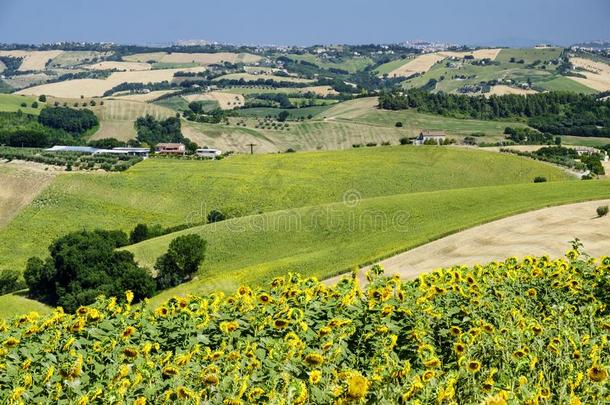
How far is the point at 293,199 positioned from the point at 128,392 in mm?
89058

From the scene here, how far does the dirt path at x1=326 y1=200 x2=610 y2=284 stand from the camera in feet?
159

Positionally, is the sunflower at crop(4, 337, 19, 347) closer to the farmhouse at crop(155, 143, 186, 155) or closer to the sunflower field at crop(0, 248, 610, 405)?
the sunflower field at crop(0, 248, 610, 405)

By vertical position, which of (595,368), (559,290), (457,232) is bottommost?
(457,232)

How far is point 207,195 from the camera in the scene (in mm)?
104062

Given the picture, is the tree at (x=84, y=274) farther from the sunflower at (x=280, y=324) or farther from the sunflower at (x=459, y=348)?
the sunflower at (x=459, y=348)

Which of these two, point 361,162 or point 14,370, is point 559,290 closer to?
point 14,370

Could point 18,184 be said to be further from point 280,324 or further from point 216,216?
point 280,324

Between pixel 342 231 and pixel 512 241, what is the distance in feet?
67.8

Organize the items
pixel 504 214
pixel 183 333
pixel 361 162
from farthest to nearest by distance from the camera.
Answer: pixel 361 162 < pixel 504 214 < pixel 183 333

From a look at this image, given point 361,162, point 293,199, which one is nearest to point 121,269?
point 293,199

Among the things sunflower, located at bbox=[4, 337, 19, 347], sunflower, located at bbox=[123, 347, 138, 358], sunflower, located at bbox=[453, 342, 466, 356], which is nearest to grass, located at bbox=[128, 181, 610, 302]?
sunflower, located at bbox=[4, 337, 19, 347]

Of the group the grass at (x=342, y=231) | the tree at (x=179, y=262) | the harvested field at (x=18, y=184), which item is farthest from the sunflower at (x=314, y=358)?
the harvested field at (x=18, y=184)

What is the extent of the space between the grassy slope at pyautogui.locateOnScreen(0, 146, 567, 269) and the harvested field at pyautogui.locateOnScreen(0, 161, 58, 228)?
2.06 m

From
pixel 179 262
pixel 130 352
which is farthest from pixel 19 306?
pixel 130 352
